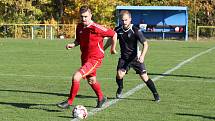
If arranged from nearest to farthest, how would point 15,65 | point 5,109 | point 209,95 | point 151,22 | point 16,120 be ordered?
1. point 16,120
2. point 5,109
3. point 209,95
4. point 15,65
5. point 151,22

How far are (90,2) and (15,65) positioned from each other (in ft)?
94.9

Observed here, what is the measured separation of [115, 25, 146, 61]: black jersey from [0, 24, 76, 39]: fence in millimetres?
33139

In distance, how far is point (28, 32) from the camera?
44.1 metres

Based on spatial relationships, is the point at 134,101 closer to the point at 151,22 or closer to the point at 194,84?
the point at 194,84

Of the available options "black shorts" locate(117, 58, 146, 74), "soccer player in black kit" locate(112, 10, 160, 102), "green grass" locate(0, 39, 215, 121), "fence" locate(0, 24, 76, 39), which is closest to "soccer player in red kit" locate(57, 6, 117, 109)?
"green grass" locate(0, 39, 215, 121)

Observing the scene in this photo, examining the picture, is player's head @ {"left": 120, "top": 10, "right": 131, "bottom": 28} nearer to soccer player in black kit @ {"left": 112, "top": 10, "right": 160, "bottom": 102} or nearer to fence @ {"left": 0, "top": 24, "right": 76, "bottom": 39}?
soccer player in black kit @ {"left": 112, "top": 10, "right": 160, "bottom": 102}

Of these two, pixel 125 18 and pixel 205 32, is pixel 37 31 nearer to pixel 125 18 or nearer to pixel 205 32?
pixel 205 32

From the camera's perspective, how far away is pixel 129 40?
34.2 ft

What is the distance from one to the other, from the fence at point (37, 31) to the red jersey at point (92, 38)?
113 feet

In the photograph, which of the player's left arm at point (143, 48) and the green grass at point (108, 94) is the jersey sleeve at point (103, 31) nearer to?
the player's left arm at point (143, 48)

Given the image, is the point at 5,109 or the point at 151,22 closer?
the point at 5,109

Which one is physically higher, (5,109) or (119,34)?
(119,34)

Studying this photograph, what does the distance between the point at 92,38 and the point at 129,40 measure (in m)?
1.42

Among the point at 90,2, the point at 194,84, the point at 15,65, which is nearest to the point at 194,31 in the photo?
the point at 90,2
